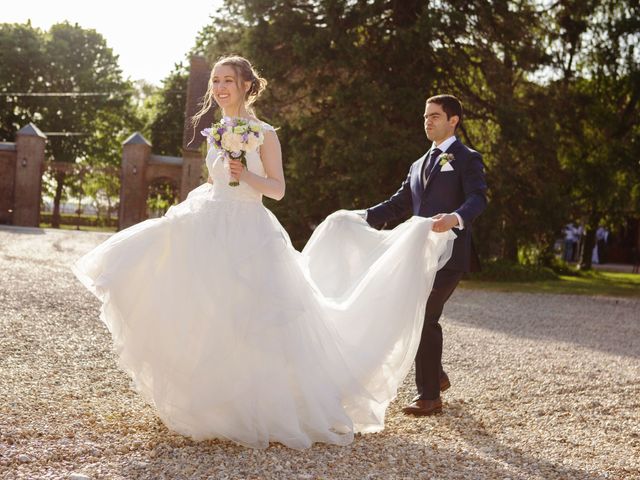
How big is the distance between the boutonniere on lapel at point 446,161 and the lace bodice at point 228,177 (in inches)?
51.0

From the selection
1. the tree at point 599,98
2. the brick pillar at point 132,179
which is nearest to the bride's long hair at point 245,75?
the tree at point 599,98

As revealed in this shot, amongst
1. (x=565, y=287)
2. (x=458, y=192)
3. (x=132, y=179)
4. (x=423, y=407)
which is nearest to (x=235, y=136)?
(x=458, y=192)

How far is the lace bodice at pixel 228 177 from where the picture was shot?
→ 4.20 m

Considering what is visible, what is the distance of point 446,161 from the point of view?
4980 millimetres

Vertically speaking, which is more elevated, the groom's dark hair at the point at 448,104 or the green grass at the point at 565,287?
the groom's dark hair at the point at 448,104

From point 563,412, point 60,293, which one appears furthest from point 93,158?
point 563,412

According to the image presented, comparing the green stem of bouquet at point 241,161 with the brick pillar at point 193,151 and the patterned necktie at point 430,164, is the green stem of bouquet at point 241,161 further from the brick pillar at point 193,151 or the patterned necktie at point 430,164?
the brick pillar at point 193,151

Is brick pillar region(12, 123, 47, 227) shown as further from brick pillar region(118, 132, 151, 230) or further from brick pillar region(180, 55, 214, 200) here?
brick pillar region(180, 55, 214, 200)

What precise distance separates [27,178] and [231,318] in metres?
31.8

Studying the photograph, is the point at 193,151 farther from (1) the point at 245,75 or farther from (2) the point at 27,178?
(1) the point at 245,75

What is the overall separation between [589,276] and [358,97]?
12162 millimetres

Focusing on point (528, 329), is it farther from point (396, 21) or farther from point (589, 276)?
point (589, 276)

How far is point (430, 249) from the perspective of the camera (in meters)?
4.86

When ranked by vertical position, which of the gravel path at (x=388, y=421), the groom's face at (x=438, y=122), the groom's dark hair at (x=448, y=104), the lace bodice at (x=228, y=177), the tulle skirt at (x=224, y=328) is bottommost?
the gravel path at (x=388, y=421)
